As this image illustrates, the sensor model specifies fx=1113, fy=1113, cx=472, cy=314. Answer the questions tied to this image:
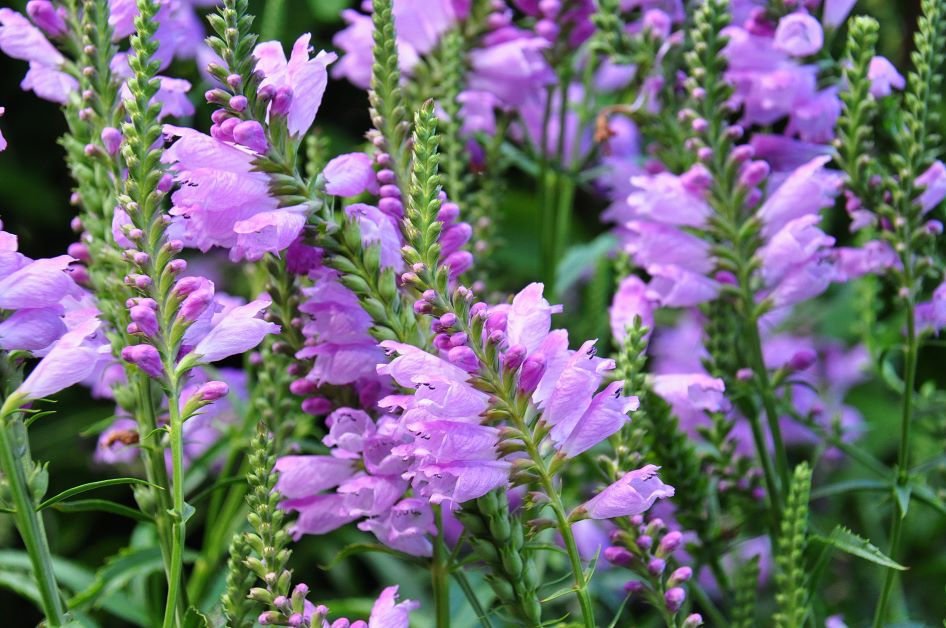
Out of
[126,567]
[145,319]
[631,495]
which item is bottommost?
[126,567]

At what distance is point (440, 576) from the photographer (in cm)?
78

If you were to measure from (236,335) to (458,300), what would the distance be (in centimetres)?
15

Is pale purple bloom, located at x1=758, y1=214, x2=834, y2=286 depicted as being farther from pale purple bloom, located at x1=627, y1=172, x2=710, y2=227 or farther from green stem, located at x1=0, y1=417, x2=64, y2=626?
green stem, located at x1=0, y1=417, x2=64, y2=626

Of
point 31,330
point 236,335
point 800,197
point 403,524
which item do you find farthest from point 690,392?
point 31,330

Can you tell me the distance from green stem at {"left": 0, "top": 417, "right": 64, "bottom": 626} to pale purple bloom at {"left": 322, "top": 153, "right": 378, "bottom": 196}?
0.25 metres

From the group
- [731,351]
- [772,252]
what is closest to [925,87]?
[772,252]

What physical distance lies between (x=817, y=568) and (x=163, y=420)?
495 mm

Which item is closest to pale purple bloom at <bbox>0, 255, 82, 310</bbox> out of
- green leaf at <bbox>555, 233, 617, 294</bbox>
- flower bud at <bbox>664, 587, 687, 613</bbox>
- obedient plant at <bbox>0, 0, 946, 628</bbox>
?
obedient plant at <bbox>0, 0, 946, 628</bbox>

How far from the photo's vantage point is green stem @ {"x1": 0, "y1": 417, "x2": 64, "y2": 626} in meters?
0.62

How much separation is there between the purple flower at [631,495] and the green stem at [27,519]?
1.05 ft

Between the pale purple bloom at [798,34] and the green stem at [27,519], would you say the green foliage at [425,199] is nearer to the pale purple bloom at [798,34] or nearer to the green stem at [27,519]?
the green stem at [27,519]

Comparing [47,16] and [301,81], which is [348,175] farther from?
[47,16]

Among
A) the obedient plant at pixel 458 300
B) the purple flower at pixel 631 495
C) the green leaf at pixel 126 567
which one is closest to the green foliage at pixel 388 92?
the obedient plant at pixel 458 300

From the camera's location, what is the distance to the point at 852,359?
83.3 inches
